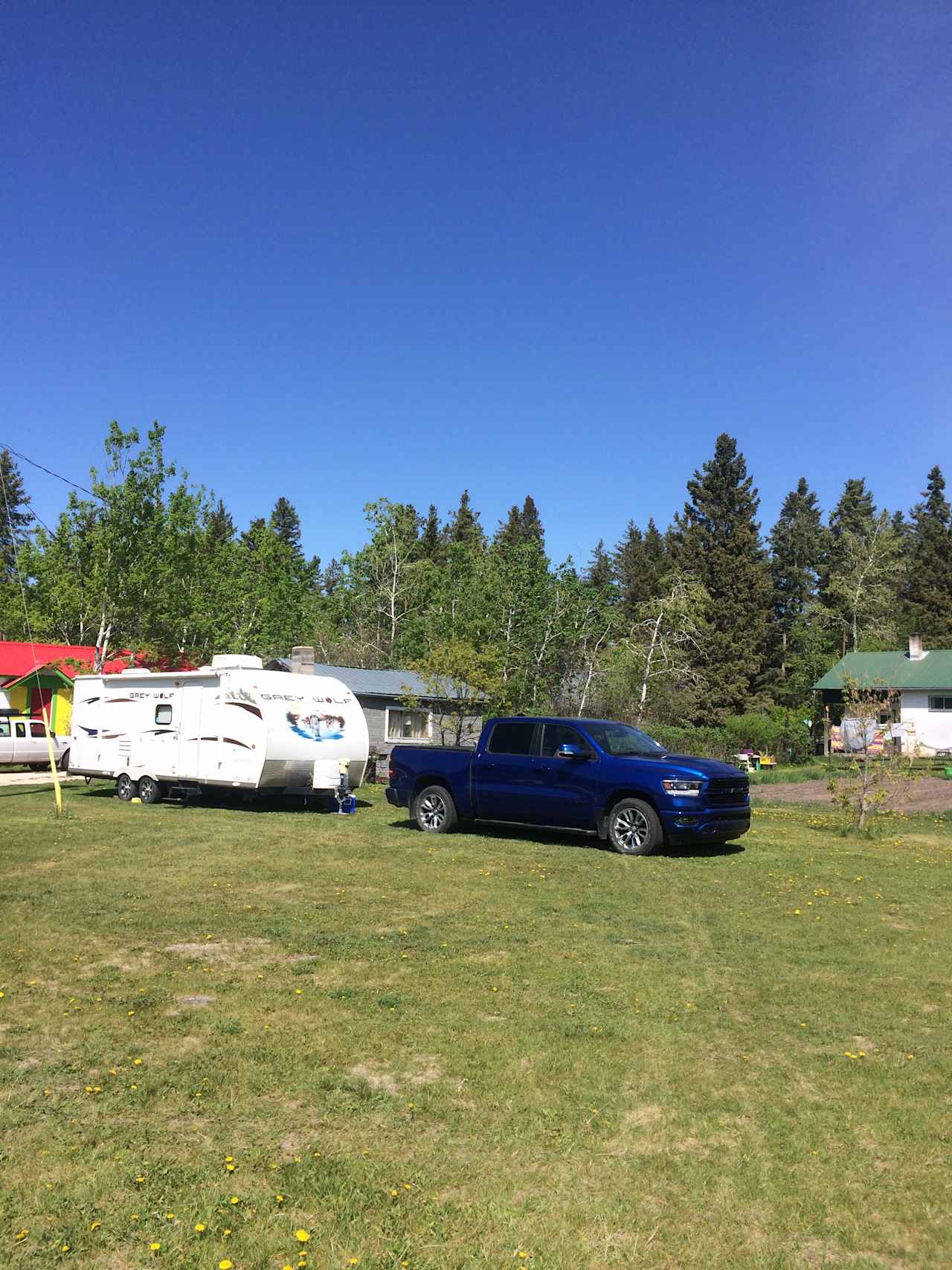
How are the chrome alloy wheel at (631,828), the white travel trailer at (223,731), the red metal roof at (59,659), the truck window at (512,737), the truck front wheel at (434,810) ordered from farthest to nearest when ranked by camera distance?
the red metal roof at (59,659), the white travel trailer at (223,731), the truck front wheel at (434,810), the truck window at (512,737), the chrome alloy wheel at (631,828)

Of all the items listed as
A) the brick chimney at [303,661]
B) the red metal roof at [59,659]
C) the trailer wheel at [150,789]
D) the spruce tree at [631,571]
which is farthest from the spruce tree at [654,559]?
the trailer wheel at [150,789]

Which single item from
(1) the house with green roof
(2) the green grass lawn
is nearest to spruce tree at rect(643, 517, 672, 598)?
(1) the house with green roof

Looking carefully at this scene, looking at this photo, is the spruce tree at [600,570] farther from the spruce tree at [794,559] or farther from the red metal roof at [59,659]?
the red metal roof at [59,659]

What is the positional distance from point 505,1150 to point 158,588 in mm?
37638

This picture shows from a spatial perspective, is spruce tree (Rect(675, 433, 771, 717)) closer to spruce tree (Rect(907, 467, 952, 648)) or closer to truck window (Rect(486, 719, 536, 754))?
spruce tree (Rect(907, 467, 952, 648))

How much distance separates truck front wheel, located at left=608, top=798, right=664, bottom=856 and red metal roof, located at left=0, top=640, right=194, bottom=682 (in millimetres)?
28090

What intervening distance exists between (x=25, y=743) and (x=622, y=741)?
22.5 metres

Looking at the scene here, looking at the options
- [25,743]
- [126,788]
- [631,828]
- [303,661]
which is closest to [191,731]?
[126,788]

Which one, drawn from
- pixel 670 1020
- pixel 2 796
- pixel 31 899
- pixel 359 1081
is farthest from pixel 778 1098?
pixel 2 796

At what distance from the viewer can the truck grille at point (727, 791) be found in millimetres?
13438

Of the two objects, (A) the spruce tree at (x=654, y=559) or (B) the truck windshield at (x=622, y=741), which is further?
(A) the spruce tree at (x=654, y=559)

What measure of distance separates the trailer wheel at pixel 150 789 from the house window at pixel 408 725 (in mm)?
10836

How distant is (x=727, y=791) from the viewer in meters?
13.7

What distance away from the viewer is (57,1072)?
5.21 m
